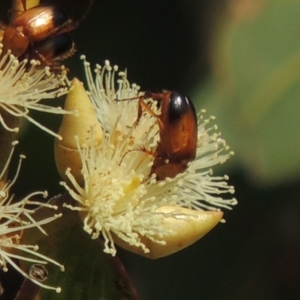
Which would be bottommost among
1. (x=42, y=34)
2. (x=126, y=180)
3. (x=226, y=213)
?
(x=226, y=213)

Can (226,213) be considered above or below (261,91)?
below

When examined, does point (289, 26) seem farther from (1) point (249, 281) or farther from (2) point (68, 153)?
(2) point (68, 153)

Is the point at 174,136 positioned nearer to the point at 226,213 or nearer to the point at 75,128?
the point at 75,128

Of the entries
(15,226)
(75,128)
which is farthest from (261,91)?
(15,226)

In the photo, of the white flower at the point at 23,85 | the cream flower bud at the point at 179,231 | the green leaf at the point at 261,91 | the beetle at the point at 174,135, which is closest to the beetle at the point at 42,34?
the white flower at the point at 23,85

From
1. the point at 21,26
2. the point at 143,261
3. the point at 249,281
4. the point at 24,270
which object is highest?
the point at 21,26

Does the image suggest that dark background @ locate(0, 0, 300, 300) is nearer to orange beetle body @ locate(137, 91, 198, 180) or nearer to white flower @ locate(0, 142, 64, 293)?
orange beetle body @ locate(137, 91, 198, 180)

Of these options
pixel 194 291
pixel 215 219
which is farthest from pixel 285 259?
pixel 215 219
